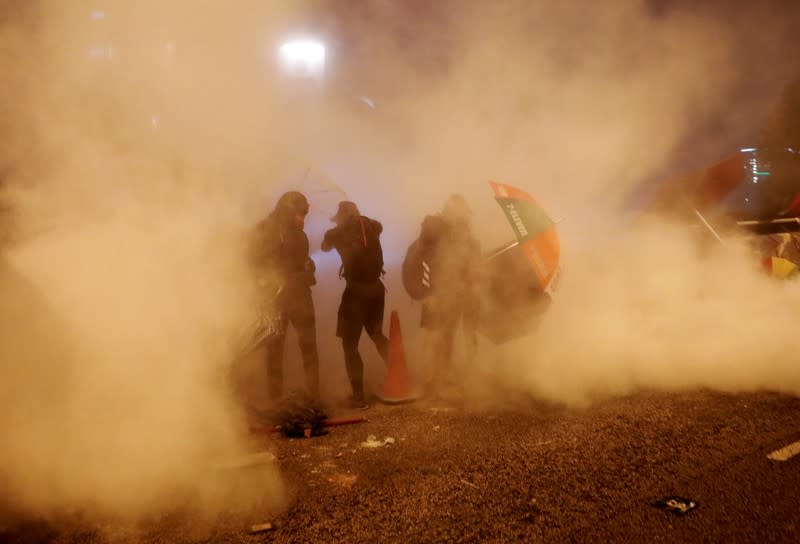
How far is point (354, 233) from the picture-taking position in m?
4.91

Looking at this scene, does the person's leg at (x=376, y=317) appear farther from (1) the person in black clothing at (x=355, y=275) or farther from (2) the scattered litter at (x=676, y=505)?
(2) the scattered litter at (x=676, y=505)

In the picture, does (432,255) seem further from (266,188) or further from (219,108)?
(219,108)

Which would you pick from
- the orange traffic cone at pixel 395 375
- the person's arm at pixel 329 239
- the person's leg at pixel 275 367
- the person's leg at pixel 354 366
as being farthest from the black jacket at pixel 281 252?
the orange traffic cone at pixel 395 375

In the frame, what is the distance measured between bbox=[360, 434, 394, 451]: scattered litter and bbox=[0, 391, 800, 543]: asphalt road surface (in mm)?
20

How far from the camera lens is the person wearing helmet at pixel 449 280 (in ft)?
17.0

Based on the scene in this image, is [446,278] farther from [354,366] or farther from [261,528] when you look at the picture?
[261,528]

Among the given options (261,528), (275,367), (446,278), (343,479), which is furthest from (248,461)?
(446,278)

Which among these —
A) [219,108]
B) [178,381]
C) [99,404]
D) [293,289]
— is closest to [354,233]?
[293,289]

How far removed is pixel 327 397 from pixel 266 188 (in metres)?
1.83

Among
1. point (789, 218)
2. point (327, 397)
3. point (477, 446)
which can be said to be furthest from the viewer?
point (789, 218)

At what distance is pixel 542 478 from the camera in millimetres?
3021

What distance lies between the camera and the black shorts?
495 centimetres

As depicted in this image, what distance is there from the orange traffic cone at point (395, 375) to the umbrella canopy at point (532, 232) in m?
1.24

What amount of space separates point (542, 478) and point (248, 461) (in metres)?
1.58
